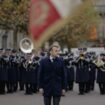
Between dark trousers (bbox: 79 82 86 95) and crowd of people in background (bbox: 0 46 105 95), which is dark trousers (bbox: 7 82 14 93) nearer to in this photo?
crowd of people in background (bbox: 0 46 105 95)

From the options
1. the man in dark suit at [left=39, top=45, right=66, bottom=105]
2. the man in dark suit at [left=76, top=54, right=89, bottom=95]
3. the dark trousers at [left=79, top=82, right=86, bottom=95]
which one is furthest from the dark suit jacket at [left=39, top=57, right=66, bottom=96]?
the dark trousers at [left=79, top=82, right=86, bottom=95]

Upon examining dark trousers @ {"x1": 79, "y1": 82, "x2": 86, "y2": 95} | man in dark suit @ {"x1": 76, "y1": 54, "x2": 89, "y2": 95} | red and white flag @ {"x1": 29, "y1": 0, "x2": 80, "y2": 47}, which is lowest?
dark trousers @ {"x1": 79, "y1": 82, "x2": 86, "y2": 95}

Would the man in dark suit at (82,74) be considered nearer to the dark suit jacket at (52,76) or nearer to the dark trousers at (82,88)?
the dark trousers at (82,88)

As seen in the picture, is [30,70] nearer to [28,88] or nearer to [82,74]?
[28,88]

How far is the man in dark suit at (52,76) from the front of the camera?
802 cm

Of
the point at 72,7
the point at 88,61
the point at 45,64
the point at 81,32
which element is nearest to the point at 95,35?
the point at 72,7

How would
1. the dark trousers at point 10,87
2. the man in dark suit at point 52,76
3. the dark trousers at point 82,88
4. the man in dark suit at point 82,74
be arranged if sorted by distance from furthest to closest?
the dark trousers at point 10,87 → the dark trousers at point 82,88 → the man in dark suit at point 82,74 → the man in dark suit at point 52,76

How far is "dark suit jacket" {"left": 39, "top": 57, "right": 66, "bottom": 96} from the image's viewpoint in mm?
8047

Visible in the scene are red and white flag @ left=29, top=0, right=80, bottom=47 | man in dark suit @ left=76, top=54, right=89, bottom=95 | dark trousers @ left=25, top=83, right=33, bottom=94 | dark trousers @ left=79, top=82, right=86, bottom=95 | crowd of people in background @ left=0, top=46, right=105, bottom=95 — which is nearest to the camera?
red and white flag @ left=29, top=0, right=80, bottom=47

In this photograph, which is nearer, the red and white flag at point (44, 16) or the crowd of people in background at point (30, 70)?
the red and white flag at point (44, 16)

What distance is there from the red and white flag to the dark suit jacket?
19.8ft

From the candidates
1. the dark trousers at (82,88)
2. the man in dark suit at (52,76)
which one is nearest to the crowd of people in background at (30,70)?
the dark trousers at (82,88)

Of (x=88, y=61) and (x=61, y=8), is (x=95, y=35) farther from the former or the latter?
(x=88, y=61)

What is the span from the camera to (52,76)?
8.13 m
